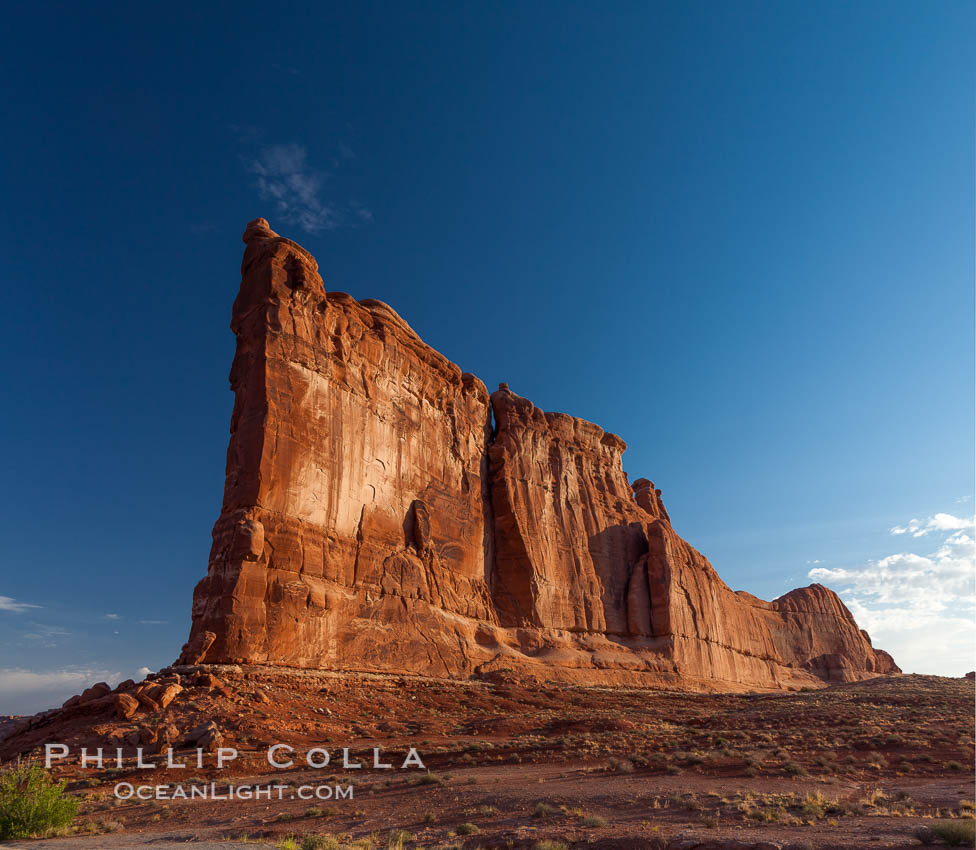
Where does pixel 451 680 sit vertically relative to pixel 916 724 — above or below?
above

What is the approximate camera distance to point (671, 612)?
51.7 m

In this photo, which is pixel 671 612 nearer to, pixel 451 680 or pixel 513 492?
pixel 513 492

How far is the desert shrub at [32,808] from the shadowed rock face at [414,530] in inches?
529

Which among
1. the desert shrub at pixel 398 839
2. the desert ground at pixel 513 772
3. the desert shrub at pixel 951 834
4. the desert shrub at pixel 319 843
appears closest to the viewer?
the desert shrub at pixel 951 834

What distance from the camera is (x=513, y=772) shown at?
1691cm

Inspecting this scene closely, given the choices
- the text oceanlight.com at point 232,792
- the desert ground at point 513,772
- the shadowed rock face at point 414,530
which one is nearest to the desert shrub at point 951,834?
the desert ground at point 513,772

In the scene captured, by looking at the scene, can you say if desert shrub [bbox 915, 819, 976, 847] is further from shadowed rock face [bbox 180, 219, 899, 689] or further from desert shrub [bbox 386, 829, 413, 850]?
shadowed rock face [bbox 180, 219, 899, 689]

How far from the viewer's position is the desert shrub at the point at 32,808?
36.2 ft

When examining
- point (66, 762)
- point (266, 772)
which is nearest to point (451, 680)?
point (266, 772)

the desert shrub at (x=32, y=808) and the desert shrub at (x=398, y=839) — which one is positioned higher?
the desert shrub at (x=32, y=808)

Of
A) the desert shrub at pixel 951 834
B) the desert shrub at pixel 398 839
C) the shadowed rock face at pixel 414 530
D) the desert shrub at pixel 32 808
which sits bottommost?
the desert shrub at pixel 398 839

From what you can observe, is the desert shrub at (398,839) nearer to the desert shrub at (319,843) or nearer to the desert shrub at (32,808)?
the desert shrub at (319,843)

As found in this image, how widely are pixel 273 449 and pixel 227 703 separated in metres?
11.1

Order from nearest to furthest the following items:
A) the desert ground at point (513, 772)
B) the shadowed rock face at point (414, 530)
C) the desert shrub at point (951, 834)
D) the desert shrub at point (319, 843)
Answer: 1. the desert shrub at point (951, 834)
2. the desert shrub at point (319, 843)
3. the desert ground at point (513, 772)
4. the shadowed rock face at point (414, 530)
